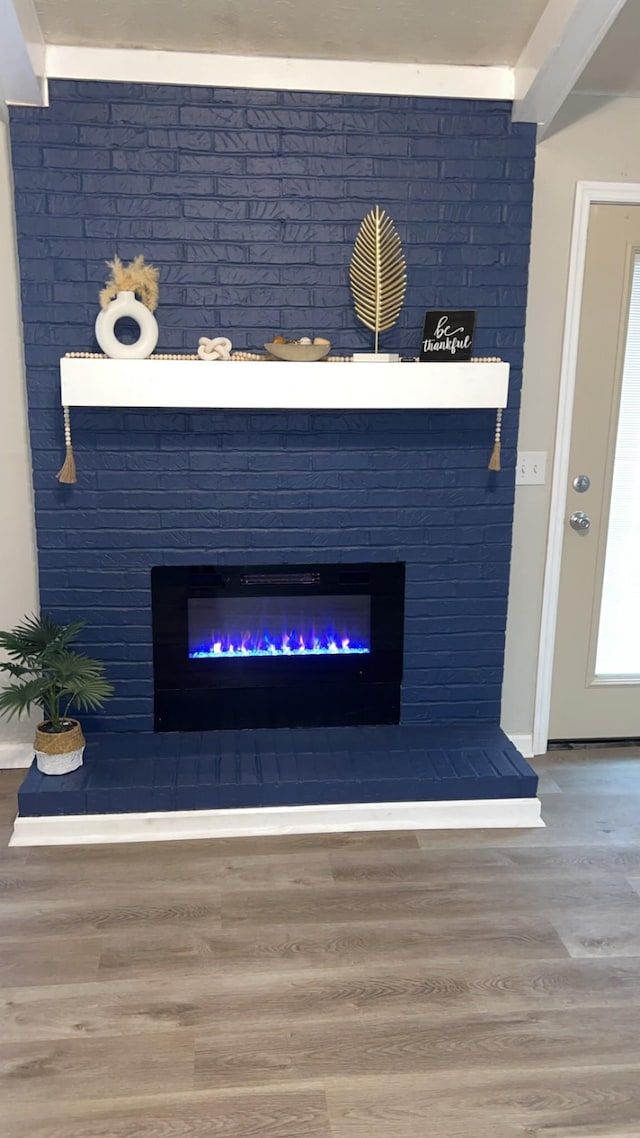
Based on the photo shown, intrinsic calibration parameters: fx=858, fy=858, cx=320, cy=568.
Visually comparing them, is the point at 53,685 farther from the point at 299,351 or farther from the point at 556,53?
the point at 556,53

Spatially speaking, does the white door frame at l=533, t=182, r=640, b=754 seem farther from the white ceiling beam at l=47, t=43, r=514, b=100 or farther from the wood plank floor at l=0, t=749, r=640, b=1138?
the wood plank floor at l=0, t=749, r=640, b=1138

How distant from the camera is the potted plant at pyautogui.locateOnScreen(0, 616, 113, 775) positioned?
258 centimetres

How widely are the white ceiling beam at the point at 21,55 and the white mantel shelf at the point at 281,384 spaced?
77cm

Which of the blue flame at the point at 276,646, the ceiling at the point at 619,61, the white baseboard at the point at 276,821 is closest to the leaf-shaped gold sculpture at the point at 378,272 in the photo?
the ceiling at the point at 619,61

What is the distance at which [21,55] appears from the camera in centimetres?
231

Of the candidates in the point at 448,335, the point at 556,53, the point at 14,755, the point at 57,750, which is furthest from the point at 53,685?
the point at 556,53

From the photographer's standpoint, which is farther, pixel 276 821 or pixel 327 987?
pixel 276 821

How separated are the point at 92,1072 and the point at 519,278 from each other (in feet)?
8.12

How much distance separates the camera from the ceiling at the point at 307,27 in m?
2.33

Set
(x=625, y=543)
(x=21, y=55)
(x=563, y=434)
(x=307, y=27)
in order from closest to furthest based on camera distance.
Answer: (x=21, y=55), (x=307, y=27), (x=563, y=434), (x=625, y=543)

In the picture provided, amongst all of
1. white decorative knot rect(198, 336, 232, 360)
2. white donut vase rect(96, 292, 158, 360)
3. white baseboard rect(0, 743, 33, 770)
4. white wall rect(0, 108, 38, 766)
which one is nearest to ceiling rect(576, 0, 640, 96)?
white decorative knot rect(198, 336, 232, 360)

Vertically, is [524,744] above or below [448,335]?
below

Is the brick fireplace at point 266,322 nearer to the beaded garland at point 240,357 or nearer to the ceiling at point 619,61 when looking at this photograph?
the beaded garland at point 240,357

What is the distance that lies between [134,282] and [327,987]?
6.52ft
